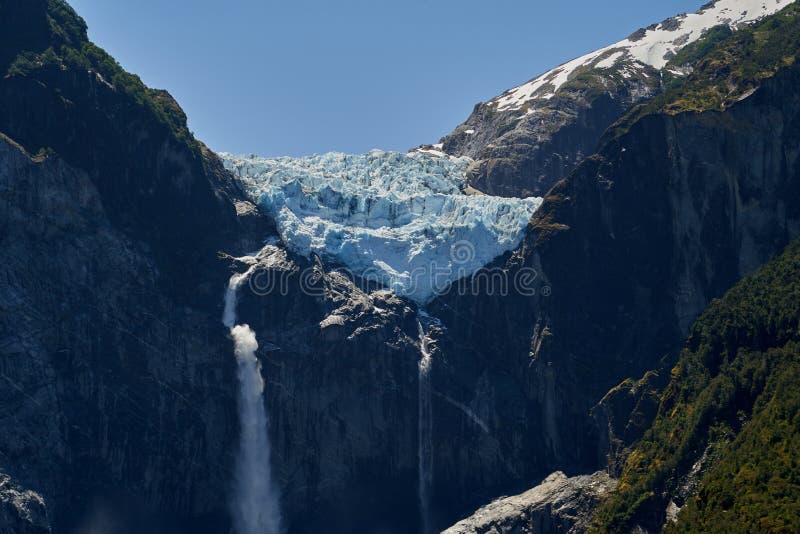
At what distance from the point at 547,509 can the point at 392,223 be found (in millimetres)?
47685

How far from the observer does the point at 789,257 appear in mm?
143625

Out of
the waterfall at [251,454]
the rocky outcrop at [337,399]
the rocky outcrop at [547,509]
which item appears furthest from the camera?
the rocky outcrop at [337,399]

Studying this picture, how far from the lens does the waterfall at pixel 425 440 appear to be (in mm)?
155875

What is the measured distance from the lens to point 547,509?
145 meters

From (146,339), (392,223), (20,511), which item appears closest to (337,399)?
(146,339)

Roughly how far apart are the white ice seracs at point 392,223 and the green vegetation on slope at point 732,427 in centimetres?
3383

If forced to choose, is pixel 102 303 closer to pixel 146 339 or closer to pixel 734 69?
pixel 146 339

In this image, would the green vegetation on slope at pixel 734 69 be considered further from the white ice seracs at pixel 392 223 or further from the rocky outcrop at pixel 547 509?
the rocky outcrop at pixel 547 509

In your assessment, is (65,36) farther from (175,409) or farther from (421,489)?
(421,489)

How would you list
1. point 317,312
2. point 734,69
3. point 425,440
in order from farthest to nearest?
point 734,69 → point 317,312 → point 425,440

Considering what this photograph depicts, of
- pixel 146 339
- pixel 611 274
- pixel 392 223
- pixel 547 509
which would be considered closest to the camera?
pixel 547 509

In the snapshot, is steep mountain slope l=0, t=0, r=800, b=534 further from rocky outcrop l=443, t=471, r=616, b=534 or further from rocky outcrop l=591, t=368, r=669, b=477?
rocky outcrop l=591, t=368, r=669, b=477

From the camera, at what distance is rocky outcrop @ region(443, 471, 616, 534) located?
143 m

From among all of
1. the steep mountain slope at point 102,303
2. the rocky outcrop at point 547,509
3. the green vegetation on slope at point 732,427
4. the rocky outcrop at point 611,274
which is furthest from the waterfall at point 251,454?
the green vegetation on slope at point 732,427
